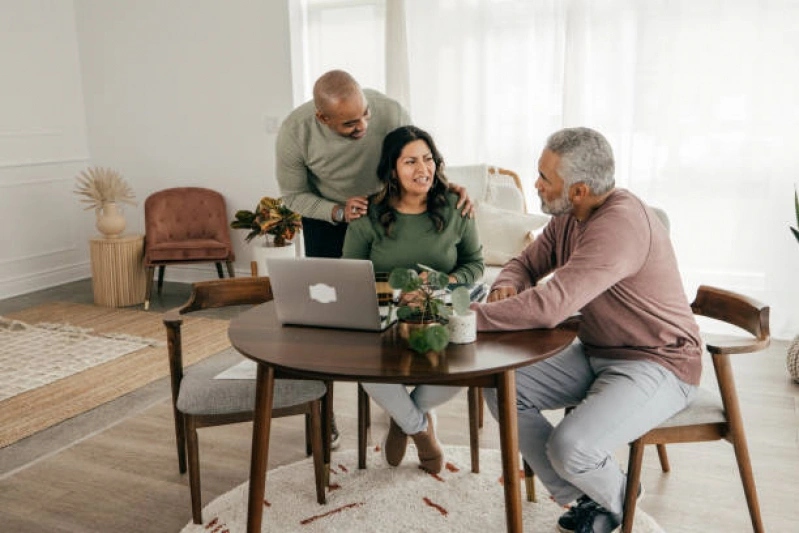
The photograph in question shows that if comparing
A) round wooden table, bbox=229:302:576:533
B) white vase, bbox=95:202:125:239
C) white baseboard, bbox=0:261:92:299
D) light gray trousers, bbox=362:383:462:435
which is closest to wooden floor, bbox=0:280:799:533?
light gray trousers, bbox=362:383:462:435

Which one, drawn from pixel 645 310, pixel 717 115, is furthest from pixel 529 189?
pixel 645 310

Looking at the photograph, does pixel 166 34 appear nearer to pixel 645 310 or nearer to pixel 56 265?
pixel 56 265

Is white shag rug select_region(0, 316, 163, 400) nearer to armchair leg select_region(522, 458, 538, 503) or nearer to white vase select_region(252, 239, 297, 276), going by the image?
white vase select_region(252, 239, 297, 276)

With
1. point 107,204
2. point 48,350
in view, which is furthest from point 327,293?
point 107,204

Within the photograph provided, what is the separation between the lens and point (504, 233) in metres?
3.71

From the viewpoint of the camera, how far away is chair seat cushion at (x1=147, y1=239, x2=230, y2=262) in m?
4.92

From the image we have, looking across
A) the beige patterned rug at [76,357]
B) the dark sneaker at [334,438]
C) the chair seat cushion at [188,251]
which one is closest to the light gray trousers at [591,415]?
the dark sneaker at [334,438]

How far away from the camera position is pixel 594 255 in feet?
6.02

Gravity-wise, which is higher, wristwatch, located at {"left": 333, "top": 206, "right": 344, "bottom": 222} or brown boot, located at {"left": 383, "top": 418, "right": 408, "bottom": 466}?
wristwatch, located at {"left": 333, "top": 206, "right": 344, "bottom": 222}

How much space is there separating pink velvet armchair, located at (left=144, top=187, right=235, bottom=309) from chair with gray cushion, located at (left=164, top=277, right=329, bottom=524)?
2.76 meters

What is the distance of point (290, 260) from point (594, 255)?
778mm

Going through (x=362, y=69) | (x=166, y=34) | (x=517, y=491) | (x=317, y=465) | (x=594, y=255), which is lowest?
(x=317, y=465)

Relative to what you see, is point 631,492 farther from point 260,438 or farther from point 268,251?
point 268,251

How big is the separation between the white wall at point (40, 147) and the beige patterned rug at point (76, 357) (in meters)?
0.77
